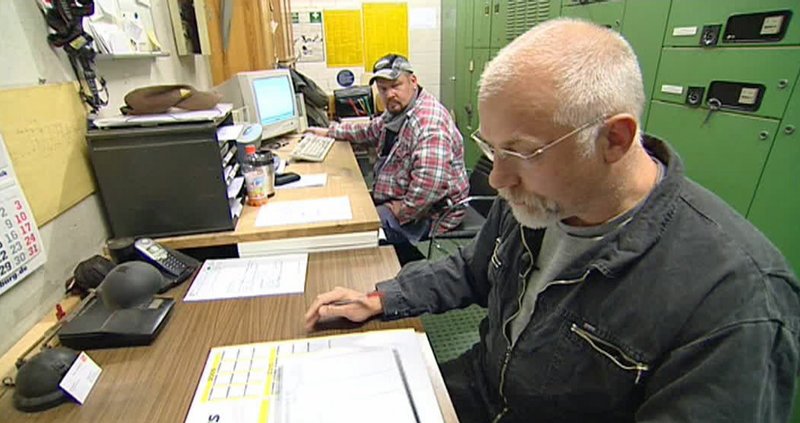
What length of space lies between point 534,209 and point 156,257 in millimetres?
978

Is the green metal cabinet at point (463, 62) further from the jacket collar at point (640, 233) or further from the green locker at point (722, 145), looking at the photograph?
the jacket collar at point (640, 233)

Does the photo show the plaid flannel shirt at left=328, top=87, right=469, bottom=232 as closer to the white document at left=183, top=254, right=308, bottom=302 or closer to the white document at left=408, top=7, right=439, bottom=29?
the white document at left=183, top=254, right=308, bottom=302

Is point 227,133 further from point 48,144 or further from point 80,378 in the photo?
point 80,378

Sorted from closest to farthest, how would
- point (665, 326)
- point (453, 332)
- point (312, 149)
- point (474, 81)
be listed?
point (665, 326), point (453, 332), point (312, 149), point (474, 81)

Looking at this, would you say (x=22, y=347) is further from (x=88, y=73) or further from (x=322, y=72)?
(x=322, y=72)

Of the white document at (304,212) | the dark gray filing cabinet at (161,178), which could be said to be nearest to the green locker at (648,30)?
the white document at (304,212)

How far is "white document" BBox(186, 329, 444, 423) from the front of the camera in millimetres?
707

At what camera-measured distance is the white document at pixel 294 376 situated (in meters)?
0.71

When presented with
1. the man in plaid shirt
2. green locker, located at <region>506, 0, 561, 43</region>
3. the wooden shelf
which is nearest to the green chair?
the man in plaid shirt

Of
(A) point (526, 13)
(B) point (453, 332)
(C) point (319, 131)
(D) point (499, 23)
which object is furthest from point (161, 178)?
(D) point (499, 23)

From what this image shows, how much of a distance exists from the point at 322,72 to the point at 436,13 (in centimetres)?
132

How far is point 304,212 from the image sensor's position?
150cm

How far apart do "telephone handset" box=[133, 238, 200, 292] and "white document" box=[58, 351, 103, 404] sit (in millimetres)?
302

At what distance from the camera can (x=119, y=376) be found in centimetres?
82
